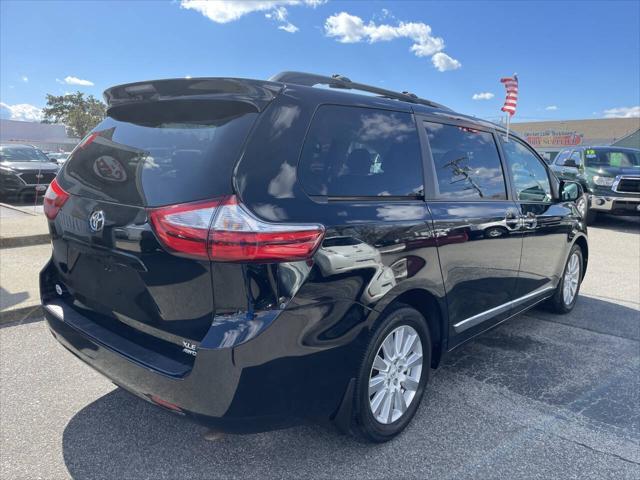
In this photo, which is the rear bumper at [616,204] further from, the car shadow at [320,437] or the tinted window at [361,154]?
the tinted window at [361,154]

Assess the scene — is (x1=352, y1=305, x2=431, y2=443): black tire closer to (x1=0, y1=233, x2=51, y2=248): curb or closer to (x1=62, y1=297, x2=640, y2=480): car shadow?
(x1=62, y1=297, x2=640, y2=480): car shadow

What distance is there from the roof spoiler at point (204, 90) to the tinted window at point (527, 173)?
7.79 feet

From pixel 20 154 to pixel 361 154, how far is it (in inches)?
618

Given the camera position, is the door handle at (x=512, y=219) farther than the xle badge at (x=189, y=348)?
Yes

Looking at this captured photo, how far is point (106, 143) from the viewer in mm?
2566

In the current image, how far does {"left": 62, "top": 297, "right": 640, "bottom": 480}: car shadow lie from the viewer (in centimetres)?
239

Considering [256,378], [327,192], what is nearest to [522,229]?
[327,192]

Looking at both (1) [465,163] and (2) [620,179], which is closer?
(1) [465,163]

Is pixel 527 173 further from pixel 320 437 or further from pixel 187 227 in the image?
pixel 187 227

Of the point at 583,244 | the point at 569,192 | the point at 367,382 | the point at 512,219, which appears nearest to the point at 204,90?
the point at 367,382

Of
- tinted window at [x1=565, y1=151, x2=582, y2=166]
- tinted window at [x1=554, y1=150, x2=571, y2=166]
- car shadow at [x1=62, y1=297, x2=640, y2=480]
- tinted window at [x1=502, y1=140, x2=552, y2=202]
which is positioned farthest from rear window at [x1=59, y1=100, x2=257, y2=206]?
tinted window at [x1=554, y1=150, x2=571, y2=166]

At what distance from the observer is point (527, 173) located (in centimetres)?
408

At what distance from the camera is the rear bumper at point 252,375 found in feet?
6.25

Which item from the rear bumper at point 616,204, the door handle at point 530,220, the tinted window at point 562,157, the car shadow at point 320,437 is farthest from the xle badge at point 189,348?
the tinted window at point 562,157
